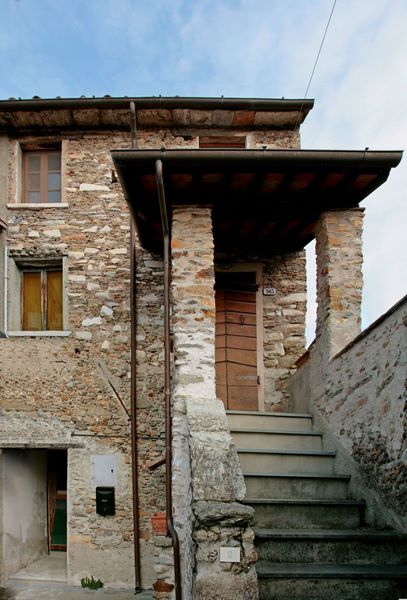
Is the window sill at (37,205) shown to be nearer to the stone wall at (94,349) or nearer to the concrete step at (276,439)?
the stone wall at (94,349)

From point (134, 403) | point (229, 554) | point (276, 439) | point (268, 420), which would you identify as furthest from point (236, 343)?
point (229, 554)

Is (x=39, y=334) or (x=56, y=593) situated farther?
(x=39, y=334)

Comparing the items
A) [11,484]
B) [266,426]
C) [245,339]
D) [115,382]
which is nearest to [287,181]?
[266,426]

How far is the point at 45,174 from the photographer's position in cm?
810

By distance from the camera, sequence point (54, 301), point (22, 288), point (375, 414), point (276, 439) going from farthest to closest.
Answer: point (22, 288)
point (54, 301)
point (276, 439)
point (375, 414)

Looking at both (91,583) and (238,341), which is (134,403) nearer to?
(238,341)

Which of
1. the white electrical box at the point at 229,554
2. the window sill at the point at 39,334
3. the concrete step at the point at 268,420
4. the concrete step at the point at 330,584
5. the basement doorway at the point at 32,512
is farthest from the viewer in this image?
the window sill at the point at 39,334

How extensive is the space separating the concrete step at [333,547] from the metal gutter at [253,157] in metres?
3.05

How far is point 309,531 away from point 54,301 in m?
5.28

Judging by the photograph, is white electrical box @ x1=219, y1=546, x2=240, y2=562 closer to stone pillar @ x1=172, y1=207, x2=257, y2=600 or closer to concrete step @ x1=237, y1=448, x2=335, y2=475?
stone pillar @ x1=172, y1=207, x2=257, y2=600

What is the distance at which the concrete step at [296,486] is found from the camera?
4320mm

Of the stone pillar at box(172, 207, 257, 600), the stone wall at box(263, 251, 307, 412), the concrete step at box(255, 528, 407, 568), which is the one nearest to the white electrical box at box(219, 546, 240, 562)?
the stone pillar at box(172, 207, 257, 600)

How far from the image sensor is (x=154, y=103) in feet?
24.7

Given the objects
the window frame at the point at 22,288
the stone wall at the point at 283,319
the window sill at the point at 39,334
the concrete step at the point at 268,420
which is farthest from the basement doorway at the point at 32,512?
the concrete step at the point at 268,420
